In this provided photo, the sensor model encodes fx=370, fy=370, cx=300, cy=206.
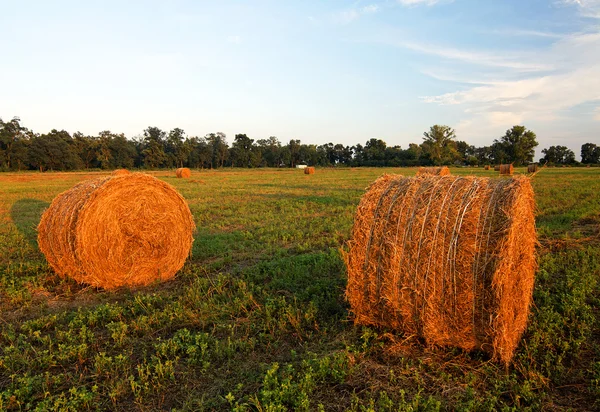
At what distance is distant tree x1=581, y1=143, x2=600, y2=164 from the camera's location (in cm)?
9288

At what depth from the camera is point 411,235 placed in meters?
4.41

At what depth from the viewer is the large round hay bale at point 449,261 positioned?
4023mm

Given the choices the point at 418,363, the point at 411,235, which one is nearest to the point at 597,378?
the point at 418,363

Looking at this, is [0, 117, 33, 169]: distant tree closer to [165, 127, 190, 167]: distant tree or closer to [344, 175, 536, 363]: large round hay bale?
[165, 127, 190, 167]: distant tree

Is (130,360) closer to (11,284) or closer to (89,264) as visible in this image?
(89,264)

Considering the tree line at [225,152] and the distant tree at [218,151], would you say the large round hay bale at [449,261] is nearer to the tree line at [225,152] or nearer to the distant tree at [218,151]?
the tree line at [225,152]

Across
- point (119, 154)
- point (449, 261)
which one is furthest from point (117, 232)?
point (119, 154)

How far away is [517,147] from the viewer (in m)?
84.7

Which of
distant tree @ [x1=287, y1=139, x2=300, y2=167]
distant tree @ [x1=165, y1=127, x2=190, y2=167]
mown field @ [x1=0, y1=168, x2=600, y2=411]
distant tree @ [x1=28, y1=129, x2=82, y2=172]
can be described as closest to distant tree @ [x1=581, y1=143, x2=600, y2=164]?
distant tree @ [x1=287, y1=139, x2=300, y2=167]

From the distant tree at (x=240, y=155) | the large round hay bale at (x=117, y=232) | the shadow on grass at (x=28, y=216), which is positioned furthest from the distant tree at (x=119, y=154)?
the large round hay bale at (x=117, y=232)

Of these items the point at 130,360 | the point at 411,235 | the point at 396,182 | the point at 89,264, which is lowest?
the point at 130,360

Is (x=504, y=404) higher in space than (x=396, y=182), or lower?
lower

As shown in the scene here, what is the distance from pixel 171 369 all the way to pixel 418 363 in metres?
2.74

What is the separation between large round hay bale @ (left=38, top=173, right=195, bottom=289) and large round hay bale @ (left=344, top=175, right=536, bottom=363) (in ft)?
15.1
